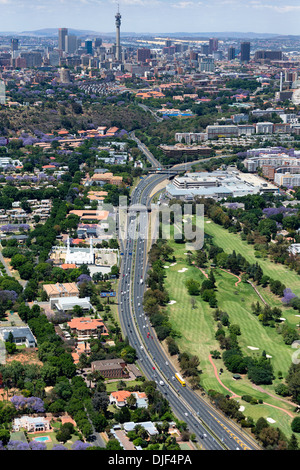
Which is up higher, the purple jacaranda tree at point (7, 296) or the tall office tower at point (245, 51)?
the tall office tower at point (245, 51)

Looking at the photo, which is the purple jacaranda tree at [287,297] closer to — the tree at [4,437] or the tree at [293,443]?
the tree at [293,443]

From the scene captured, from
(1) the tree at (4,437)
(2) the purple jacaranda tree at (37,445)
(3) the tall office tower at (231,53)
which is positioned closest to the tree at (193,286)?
(2) the purple jacaranda tree at (37,445)

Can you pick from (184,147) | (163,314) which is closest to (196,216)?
(163,314)

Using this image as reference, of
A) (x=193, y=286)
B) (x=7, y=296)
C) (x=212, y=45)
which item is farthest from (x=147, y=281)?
(x=212, y=45)
